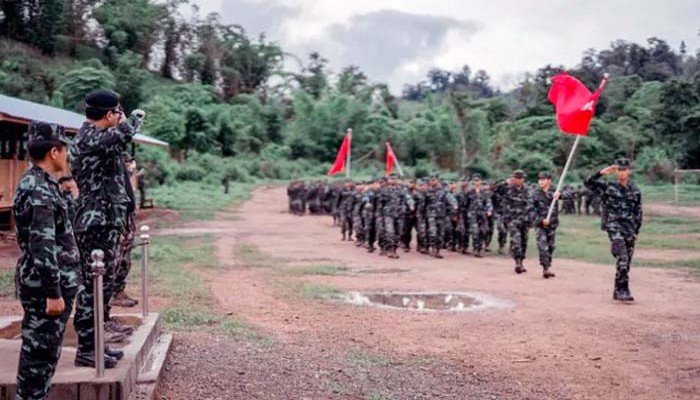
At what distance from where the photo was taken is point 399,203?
1662 cm

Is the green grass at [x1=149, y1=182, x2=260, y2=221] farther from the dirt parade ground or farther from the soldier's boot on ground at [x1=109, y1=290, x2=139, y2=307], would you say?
the soldier's boot on ground at [x1=109, y1=290, x2=139, y2=307]

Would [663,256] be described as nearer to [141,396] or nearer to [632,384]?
[632,384]

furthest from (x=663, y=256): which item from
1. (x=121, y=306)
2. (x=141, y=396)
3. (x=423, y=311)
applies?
(x=141, y=396)

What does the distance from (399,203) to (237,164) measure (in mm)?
33669

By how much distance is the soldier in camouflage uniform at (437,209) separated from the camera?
16.4 m

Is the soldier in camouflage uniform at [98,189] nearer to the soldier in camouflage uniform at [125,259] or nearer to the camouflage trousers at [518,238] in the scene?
the soldier in camouflage uniform at [125,259]

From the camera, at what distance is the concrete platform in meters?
4.61

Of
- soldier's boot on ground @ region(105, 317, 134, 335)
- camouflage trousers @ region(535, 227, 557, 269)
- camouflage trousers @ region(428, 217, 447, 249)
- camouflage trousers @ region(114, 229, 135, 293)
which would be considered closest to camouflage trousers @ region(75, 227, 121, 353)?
soldier's boot on ground @ region(105, 317, 134, 335)

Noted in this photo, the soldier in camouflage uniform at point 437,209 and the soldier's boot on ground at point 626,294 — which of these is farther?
the soldier in camouflage uniform at point 437,209

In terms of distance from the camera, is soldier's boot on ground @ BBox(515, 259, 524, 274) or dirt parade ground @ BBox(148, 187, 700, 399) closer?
dirt parade ground @ BBox(148, 187, 700, 399)

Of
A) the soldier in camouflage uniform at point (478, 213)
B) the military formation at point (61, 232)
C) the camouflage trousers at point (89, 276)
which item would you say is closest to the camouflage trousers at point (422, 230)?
the soldier in camouflage uniform at point (478, 213)

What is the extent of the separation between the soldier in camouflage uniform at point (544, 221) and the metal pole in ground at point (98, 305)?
875 cm

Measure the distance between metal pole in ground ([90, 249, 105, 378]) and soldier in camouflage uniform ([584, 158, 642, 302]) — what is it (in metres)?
7.37

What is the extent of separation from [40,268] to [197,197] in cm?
3048
